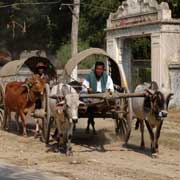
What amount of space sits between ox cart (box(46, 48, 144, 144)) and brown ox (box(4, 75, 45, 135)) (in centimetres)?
150

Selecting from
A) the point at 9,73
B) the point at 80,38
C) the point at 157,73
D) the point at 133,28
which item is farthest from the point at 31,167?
the point at 80,38

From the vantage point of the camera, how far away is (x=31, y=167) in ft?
34.4

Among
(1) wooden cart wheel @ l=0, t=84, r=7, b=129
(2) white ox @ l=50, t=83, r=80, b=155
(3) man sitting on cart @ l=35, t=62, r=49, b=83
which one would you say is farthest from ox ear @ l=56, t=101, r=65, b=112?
(1) wooden cart wheel @ l=0, t=84, r=7, b=129

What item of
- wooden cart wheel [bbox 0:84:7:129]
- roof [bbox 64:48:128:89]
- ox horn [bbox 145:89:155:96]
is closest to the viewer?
ox horn [bbox 145:89:155:96]

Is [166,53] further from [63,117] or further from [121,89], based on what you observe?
[63,117]

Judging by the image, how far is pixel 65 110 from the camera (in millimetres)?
11453

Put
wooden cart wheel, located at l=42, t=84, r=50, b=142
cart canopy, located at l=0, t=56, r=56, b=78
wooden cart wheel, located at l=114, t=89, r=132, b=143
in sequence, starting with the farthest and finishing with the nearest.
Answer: cart canopy, located at l=0, t=56, r=56, b=78
wooden cart wheel, located at l=42, t=84, r=50, b=142
wooden cart wheel, located at l=114, t=89, r=132, b=143

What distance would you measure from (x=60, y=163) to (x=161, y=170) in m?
2.04

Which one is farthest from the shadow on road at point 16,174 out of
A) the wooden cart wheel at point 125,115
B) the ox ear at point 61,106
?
the wooden cart wheel at point 125,115

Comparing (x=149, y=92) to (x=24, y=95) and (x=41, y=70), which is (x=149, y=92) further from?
(x=41, y=70)

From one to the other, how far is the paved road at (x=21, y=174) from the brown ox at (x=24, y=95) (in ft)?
14.7

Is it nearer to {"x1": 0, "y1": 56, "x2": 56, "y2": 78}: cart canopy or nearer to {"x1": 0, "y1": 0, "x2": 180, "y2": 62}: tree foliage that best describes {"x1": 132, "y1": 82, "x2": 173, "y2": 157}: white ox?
{"x1": 0, "y1": 56, "x2": 56, "y2": 78}: cart canopy

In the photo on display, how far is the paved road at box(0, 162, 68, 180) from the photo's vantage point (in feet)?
30.4

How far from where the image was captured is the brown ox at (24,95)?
14.7 meters
